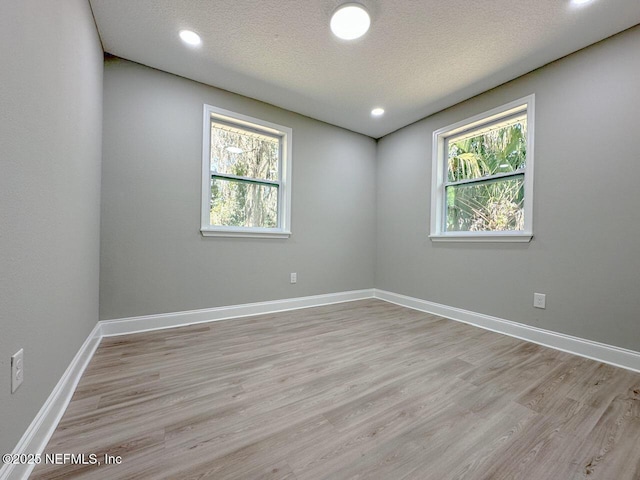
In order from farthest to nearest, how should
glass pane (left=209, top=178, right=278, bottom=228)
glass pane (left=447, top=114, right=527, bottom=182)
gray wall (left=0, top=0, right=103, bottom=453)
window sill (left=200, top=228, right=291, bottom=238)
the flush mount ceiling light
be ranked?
glass pane (left=209, top=178, right=278, bottom=228)
window sill (left=200, top=228, right=291, bottom=238)
glass pane (left=447, top=114, right=527, bottom=182)
the flush mount ceiling light
gray wall (left=0, top=0, right=103, bottom=453)

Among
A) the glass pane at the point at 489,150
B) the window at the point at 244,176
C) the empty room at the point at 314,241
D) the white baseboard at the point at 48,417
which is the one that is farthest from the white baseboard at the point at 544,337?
the white baseboard at the point at 48,417

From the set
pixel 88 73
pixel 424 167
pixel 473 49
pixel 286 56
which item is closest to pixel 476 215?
pixel 424 167

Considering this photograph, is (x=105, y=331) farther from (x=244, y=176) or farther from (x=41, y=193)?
(x=244, y=176)

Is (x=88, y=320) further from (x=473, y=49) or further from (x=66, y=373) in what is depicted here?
(x=473, y=49)

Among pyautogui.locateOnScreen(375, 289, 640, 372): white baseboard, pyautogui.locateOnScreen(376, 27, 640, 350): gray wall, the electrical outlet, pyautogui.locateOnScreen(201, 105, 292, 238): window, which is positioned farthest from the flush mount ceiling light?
pyautogui.locateOnScreen(375, 289, 640, 372): white baseboard

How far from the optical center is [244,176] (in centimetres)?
307

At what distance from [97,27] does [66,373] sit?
252cm

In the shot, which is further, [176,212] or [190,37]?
[176,212]

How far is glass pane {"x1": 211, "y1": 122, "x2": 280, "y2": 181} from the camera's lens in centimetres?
291

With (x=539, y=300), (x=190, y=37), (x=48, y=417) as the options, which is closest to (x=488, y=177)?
(x=539, y=300)

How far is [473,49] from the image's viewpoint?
84.6 inches

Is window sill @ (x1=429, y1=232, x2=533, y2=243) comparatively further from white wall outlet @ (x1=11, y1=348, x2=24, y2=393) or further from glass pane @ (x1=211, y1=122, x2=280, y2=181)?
white wall outlet @ (x1=11, y1=348, x2=24, y2=393)

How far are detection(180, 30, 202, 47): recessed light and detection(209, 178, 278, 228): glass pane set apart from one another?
122 centimetres

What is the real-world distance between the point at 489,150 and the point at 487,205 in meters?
0.62
